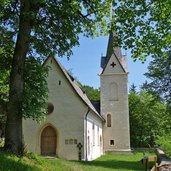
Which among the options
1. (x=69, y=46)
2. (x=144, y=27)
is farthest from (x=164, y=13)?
(x=69, y=46)

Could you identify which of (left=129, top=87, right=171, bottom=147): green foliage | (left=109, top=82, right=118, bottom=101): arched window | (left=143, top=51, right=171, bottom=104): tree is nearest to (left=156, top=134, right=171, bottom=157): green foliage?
(left=143, top=51, right=171, bottom=104): tree

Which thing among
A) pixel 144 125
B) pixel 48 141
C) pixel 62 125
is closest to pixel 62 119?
pixel 62 125

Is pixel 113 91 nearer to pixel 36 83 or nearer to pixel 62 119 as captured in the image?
pixel 62 119

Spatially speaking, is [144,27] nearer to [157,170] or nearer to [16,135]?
[157,170]

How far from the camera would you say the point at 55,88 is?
29047 mm

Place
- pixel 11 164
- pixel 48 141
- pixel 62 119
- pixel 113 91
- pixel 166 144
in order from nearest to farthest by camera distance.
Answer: pixel 11 164 → pixel 166 144 → pixel 62 119 → pixel 48 141 → pixel 113 91

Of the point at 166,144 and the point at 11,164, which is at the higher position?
the point at 166,144

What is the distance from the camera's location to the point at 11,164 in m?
11.4

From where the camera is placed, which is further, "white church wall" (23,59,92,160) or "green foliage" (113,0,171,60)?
"white church wall" (23,59,92,160)

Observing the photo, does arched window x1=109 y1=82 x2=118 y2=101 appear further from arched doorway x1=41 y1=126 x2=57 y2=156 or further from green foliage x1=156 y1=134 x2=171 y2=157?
green foliage x1=156 y1=134 x2=171 y2=157

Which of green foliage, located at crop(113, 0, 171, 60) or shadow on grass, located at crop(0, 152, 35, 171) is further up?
green foliage, located at crop(113, 0, 171, 60)

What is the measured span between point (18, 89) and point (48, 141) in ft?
51.0

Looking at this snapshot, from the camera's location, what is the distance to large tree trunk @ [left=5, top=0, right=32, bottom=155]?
44.8ft

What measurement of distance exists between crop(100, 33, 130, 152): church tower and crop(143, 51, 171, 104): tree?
11.5 metres
